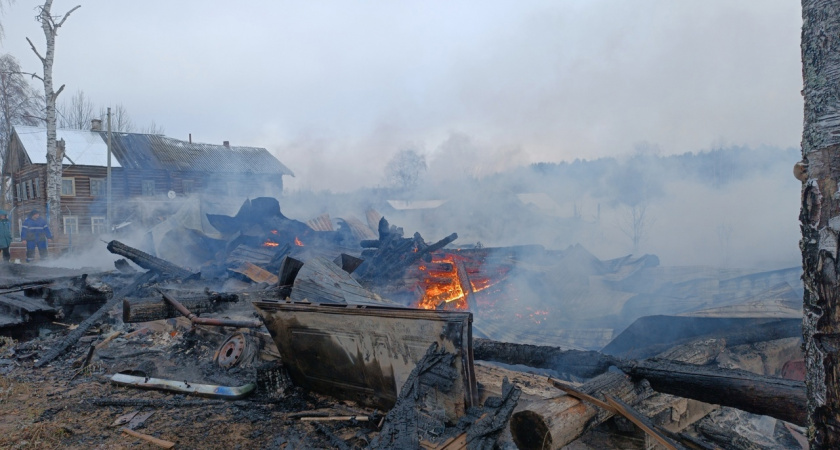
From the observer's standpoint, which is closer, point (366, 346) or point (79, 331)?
point (366, 346)

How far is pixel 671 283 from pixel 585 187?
10650 mm

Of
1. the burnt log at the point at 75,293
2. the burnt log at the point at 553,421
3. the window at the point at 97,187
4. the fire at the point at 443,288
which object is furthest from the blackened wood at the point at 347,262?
the window at the point at 97,187

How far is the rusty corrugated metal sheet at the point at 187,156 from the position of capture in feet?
103

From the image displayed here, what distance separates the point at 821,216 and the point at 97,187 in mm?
34912

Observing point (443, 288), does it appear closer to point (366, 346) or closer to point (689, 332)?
point (689, 332)

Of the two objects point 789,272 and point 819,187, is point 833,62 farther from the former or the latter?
point 789,272

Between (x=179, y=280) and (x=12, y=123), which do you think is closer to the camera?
(x=179, y=280)

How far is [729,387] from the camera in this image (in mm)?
3602

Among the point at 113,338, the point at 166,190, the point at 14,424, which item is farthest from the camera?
the point at 166,190

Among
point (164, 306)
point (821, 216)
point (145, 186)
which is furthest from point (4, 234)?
point (821, 216)

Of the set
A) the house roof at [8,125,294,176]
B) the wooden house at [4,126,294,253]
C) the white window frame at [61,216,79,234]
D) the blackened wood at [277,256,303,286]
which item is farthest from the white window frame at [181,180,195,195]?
the blackened wood at [277,256,303,286]

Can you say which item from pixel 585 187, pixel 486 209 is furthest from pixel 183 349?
pixel 585 187

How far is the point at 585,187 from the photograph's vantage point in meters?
20.0

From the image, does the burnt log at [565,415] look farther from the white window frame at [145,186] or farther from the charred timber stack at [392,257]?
the white window frame at [145,186]
